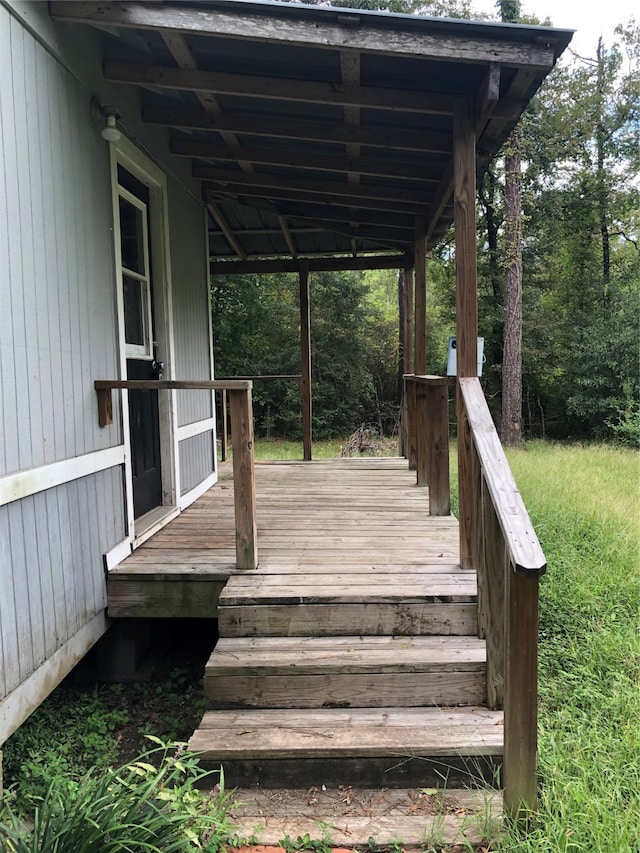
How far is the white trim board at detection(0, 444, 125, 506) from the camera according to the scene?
6.78ft

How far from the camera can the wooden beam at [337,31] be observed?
8.10ft

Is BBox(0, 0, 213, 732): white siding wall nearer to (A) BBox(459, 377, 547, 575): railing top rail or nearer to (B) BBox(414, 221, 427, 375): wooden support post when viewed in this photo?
(A) BBox(459, 377, 547, 575): railing top rail

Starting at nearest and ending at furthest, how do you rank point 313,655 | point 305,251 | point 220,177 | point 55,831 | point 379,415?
point 55,831, point 313,655, point 220,177, point 305,251, point 379,415

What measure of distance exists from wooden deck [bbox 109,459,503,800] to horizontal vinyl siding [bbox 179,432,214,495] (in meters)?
0.90

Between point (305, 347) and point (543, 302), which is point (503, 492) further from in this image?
point (543, 302)

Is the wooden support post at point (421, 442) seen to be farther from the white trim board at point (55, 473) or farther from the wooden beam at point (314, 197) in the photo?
the white trim board at point (55, 473)

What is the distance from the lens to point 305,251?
22.5ft

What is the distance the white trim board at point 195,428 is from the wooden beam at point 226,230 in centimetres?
198

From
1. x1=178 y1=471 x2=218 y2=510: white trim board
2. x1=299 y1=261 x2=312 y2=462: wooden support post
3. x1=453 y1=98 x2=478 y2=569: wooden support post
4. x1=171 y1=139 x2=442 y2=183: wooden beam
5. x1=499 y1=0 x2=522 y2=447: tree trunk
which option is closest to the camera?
x1=453 y1=98 x2=478 y2=569: wooden support post

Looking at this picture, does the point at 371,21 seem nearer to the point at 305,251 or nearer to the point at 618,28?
the point at 305,251

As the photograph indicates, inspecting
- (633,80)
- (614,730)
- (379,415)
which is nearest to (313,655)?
(614,730)

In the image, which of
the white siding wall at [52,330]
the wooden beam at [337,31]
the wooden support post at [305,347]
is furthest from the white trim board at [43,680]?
the wooden support post at [305,347]

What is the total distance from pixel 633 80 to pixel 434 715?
662 inches

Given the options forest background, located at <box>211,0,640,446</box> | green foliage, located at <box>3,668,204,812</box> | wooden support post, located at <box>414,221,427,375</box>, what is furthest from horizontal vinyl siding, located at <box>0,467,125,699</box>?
forest background, located at <box>211,0,640,446</box>
